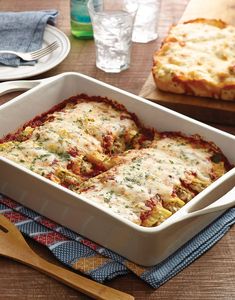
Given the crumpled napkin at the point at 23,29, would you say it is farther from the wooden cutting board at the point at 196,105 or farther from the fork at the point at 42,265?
the fork at the point at 42,265

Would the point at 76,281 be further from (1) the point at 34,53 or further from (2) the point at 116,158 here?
(1) the point at 34,53

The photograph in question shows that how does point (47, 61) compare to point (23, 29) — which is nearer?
point (47, 61)

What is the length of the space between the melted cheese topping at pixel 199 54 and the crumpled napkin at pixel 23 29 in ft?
1.63

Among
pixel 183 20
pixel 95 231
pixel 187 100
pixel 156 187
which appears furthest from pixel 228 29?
pixel 95 231

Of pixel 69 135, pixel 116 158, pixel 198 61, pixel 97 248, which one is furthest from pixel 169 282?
pixel 198 61

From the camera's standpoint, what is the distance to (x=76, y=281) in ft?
4.44

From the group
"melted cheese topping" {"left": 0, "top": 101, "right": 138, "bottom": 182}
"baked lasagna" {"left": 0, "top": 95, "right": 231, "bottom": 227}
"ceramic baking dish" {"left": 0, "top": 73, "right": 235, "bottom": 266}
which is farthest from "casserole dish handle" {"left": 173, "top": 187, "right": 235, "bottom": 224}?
"melted cheese topping" {"left": 0, "top": 101, "right": 138, "bottom": 182}

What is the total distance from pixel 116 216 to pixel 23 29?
1.27 m

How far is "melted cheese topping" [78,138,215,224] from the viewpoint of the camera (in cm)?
144

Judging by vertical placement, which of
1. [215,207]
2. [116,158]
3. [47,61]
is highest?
[215,207]

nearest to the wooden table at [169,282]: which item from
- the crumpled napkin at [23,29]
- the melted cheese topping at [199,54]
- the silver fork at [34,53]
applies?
the melted cheese topping at [199,54]

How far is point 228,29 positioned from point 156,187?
981mm

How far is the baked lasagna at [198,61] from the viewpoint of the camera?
→ 1.99 metres

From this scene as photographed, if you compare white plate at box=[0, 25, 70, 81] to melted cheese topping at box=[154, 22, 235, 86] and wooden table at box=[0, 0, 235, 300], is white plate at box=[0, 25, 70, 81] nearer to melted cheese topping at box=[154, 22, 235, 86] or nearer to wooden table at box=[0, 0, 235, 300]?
melted cheese topping at box=[154, 22, 235, 86]
